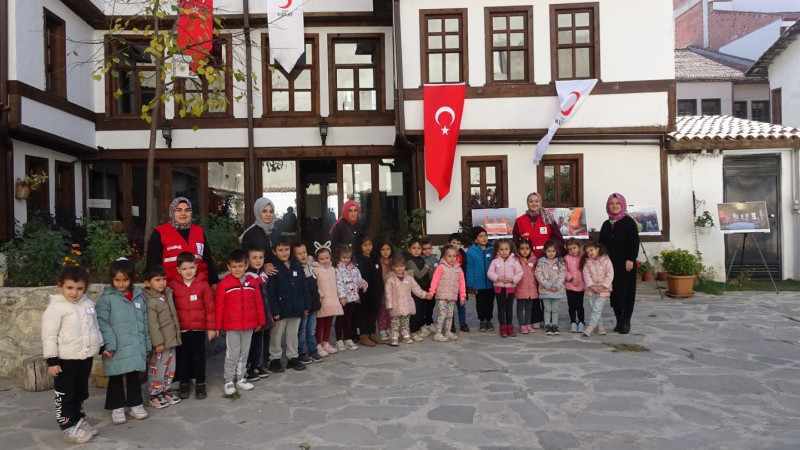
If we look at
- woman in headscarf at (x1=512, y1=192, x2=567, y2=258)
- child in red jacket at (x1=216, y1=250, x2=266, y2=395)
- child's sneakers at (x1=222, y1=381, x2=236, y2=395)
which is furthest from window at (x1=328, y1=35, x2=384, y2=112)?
child's sneakers at (x1=222, y1=381, x2=236, y2=395)

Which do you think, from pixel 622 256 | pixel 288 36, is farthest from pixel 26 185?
pixel 622 256

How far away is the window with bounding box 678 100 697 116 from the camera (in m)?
24.9

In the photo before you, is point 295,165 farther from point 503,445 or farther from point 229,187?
point 503,445

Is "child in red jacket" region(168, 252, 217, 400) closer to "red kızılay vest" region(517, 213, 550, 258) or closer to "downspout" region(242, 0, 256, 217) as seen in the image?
"red kızılay vest" region(517, 213, 550, 258)

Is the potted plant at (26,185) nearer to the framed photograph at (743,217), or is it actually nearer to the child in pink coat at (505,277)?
the child in pink coat at (505,277)

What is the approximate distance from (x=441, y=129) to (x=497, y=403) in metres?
7.71

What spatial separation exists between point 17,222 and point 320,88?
21.7 ft

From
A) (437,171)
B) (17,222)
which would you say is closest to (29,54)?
(17,222)

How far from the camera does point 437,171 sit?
40.6ft

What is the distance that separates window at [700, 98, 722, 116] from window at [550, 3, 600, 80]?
1456 centimetres

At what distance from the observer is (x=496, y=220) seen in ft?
40.2

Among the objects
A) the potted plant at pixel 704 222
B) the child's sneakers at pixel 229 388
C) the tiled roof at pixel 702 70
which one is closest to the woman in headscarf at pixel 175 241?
the child's sneakers at pixel 229 388

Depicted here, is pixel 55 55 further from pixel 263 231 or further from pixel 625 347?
pixel 625 347

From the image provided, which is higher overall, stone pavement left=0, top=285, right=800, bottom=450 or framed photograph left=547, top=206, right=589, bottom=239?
framed photograph left=547, top=206, right=589, bottom=239
